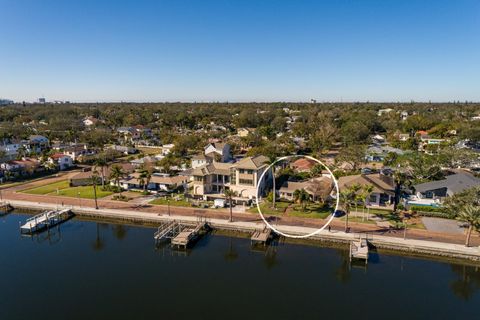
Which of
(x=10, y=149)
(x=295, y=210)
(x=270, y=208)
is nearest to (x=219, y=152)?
(x=270, y=208)

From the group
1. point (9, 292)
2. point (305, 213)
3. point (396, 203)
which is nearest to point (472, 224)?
point (396, 203)

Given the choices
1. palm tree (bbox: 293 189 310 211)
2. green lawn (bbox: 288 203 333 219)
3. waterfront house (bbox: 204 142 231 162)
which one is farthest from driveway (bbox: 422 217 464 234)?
waterfront house (bbox: 204 142 231 162)

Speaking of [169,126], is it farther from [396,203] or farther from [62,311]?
[62,311]

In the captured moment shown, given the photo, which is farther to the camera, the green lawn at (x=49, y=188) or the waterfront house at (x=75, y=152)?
the waterfront house at (x=75, y=152)

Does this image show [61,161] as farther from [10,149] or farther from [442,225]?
[442,225]

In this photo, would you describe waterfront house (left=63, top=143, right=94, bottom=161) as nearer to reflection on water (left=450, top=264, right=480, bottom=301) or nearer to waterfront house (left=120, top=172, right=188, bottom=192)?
waterfront house (left=120, top=172, right=188, bottom=192)

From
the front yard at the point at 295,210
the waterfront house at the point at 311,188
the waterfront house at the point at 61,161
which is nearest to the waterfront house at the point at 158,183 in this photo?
the front yard at the point at 295,210

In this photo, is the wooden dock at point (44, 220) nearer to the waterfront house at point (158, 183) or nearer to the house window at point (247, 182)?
the waterfront house at point (158, 183)
